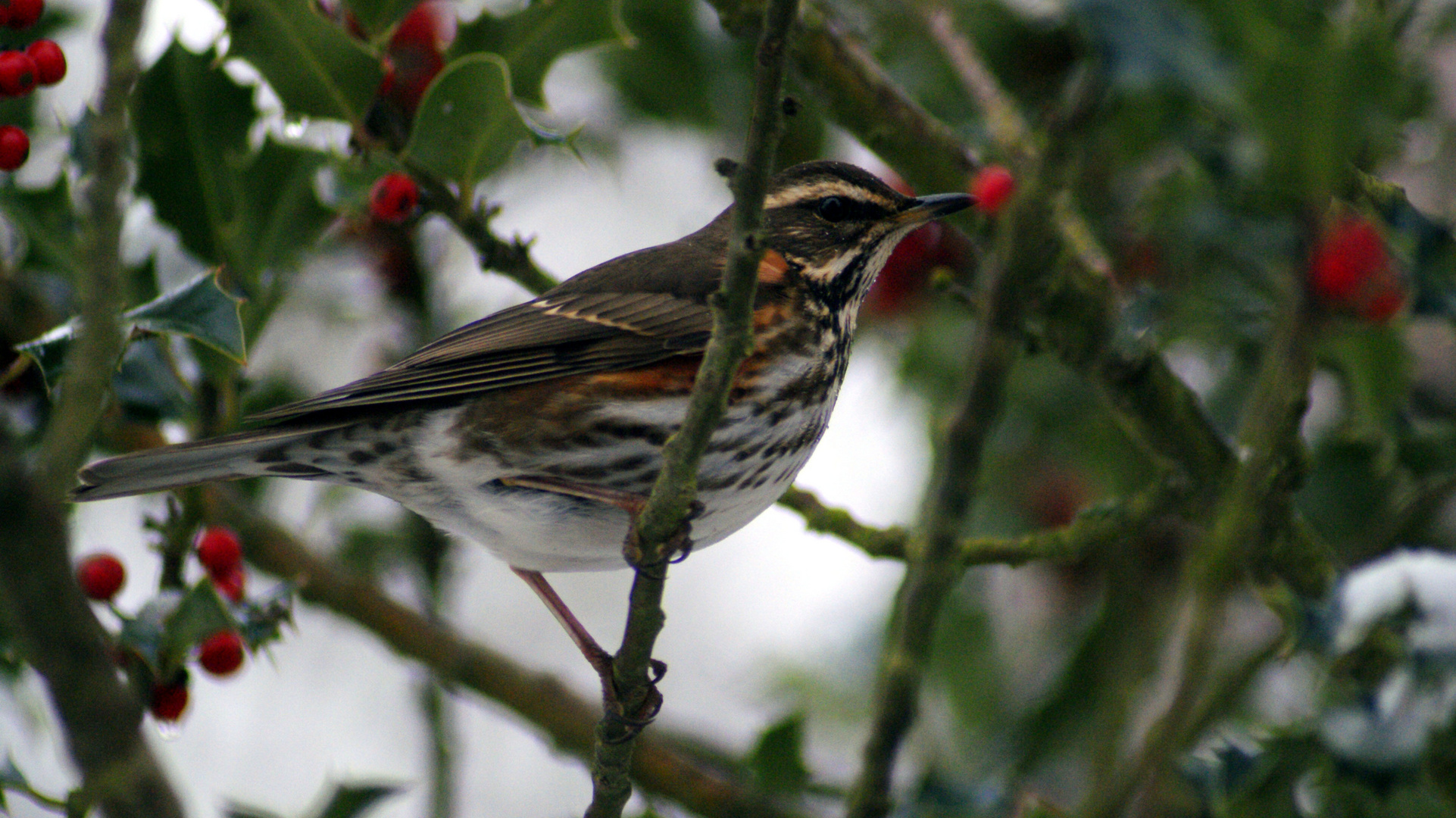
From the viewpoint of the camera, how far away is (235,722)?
8859mm

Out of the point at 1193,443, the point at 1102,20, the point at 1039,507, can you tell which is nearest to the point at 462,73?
the point at 1102,20

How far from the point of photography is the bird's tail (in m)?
2.99

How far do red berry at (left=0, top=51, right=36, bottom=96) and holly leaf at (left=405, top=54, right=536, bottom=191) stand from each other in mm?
836

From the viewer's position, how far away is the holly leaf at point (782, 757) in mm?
3291

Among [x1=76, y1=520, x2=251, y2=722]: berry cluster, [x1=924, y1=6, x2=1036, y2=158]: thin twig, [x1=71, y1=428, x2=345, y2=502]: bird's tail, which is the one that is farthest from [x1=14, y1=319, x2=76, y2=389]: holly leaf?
[x1=924, y1=6, x2=1036, y2=158]: thin twig

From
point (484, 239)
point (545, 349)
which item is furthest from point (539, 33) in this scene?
point (545, 349)

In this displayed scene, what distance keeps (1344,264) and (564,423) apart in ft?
6.10

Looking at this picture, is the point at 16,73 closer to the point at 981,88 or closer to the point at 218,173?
the point at 218,173

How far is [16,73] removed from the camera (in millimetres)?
2732

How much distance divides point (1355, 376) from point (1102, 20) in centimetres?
185

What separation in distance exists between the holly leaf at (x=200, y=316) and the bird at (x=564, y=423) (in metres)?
0.48

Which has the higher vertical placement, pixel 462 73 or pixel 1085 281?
pixel 1085 281

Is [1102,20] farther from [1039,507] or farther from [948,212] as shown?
[1039,507]

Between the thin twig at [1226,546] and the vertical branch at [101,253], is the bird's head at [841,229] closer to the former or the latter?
the thin twig at [1226,546]
